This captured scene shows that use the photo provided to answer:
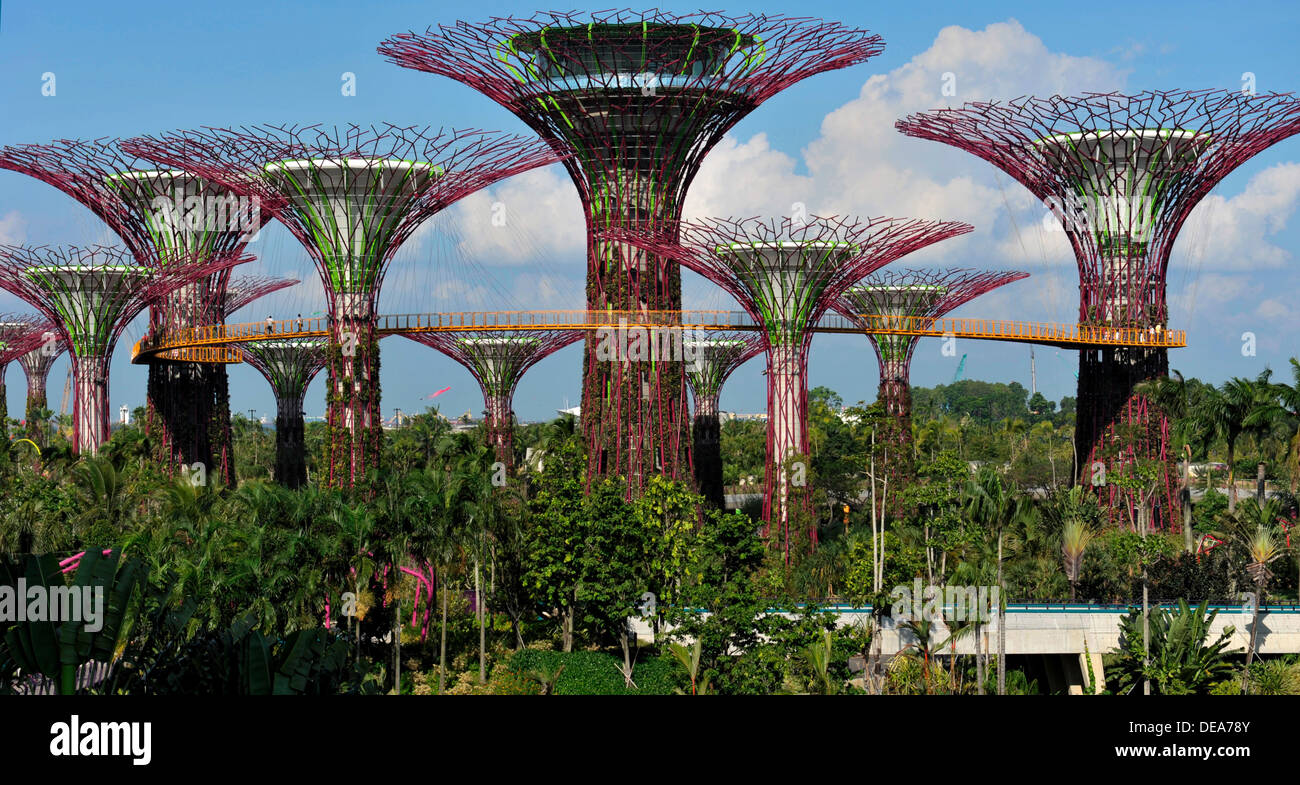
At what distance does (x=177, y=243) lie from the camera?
56.2 metres

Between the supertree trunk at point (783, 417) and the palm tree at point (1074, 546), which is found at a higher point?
the supertree trunk at point (783, 417)

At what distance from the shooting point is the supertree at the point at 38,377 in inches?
3733

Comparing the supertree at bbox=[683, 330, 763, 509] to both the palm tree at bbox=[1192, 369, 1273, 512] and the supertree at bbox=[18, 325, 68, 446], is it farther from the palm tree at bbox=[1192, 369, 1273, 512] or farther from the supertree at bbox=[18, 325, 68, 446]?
the supertree at bbox=[18, 325, 68, 446]

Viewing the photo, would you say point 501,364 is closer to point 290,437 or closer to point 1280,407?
point 290,437

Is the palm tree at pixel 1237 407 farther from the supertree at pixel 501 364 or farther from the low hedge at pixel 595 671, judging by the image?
the supertree at pixel 501 364

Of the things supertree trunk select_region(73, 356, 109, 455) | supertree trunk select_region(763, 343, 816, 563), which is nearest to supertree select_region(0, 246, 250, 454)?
supertree trunk select_region(73, 356, 109, 455)

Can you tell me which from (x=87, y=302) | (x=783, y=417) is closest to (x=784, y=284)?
(x=783, y=417)

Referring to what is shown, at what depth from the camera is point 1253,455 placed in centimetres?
8844

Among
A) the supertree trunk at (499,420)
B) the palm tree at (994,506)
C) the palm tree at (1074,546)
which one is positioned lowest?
the palm tree at (1074,546)

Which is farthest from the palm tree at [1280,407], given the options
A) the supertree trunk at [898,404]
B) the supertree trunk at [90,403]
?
the supertree trunk at [90,403]

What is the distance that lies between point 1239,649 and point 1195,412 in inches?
528

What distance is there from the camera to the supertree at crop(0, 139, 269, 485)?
55125 mm

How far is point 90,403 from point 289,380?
15798 mm

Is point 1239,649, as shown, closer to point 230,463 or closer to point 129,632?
point 129,632
